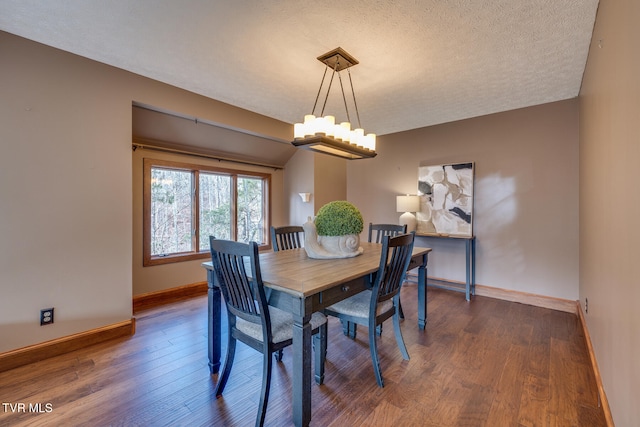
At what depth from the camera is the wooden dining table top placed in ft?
5.08

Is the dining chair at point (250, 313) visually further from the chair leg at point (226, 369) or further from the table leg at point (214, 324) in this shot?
the table leg at point (214, 324)

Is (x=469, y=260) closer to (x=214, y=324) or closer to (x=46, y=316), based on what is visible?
(x=214, y=324)

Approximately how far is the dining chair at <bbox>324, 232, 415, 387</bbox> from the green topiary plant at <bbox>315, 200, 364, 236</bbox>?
0.39 metres

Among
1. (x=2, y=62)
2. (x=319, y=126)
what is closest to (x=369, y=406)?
(x=319, y=126)

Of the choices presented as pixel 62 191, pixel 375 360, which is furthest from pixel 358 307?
pixel 62 191

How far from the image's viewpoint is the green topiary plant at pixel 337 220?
2.23 metres

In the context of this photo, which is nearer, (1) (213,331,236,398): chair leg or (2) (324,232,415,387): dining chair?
(1) (213,331,236,398): chair leg

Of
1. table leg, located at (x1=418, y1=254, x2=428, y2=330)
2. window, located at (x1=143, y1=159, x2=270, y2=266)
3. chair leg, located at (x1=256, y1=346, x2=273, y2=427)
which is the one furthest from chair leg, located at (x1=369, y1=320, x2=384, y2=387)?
window, located at (x1=143, y1=159, x2=270, y2=266)

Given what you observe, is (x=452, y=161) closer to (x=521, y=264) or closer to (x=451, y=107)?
(x=451, y=107)

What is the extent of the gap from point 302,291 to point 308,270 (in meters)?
0.44

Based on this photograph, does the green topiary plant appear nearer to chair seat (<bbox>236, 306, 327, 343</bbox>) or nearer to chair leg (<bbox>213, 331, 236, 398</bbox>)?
chair seat (<bbox>236, 306, 327, 343</bbox>)

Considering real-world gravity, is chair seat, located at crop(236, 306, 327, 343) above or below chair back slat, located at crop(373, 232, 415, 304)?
below

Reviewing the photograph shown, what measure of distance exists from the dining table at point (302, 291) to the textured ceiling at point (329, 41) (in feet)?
5.34

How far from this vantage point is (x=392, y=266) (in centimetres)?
198
